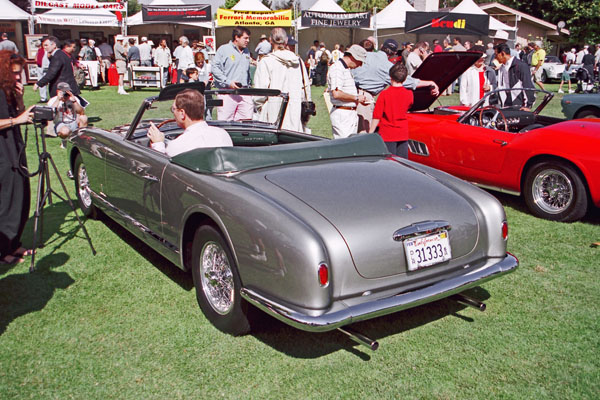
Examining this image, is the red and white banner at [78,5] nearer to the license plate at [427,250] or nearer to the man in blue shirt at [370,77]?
the man in blue shirt at [370,77]

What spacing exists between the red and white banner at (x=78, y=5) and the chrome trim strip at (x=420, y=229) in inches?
1026

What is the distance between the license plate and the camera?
121 inches

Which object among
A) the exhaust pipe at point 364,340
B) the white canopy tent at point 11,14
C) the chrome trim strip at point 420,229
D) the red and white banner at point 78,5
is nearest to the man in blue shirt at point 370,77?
the chrome trim strip at point 420,229

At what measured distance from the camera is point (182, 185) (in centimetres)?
365

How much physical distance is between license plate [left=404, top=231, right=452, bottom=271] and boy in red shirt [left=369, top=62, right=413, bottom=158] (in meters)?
3.01

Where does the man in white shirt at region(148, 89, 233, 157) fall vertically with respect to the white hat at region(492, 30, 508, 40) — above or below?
below

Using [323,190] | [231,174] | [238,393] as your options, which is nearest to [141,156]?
[231,174]

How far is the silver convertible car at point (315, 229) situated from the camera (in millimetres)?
2855

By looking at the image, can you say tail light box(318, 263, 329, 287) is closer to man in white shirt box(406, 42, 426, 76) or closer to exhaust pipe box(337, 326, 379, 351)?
exhaust pipe box(337, 326, 379, 351)

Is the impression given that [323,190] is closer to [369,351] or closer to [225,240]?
[225,240]

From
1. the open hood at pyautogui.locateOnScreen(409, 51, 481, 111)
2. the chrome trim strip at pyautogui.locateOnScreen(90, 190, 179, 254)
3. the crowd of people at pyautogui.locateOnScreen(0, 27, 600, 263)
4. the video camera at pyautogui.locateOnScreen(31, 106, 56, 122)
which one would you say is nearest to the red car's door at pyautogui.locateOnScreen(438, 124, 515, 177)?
the crowd of people at pyautogui.locateOnScreen(0, 27, 600, 263)

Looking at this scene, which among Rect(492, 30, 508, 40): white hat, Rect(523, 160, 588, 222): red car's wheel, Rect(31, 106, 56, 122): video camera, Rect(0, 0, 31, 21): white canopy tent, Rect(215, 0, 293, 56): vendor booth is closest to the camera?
Rect(31, 106, 56, 122): video camera

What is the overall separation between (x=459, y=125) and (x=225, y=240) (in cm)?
425

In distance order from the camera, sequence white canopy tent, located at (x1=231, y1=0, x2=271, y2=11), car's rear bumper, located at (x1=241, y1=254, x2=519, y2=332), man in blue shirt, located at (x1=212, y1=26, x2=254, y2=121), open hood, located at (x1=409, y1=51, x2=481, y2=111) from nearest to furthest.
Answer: car's rear bumper, located at (x1=241, y1=254, x2=519, y2=332), open hood, located at (x1=409, y1=51, x2=481, y2=111), man in blue shirt, located at (x1=212, y1=26, x2=254, y2=121), white canopy tent, located at (x1=231, y1=0, x2=271, y2=11)
